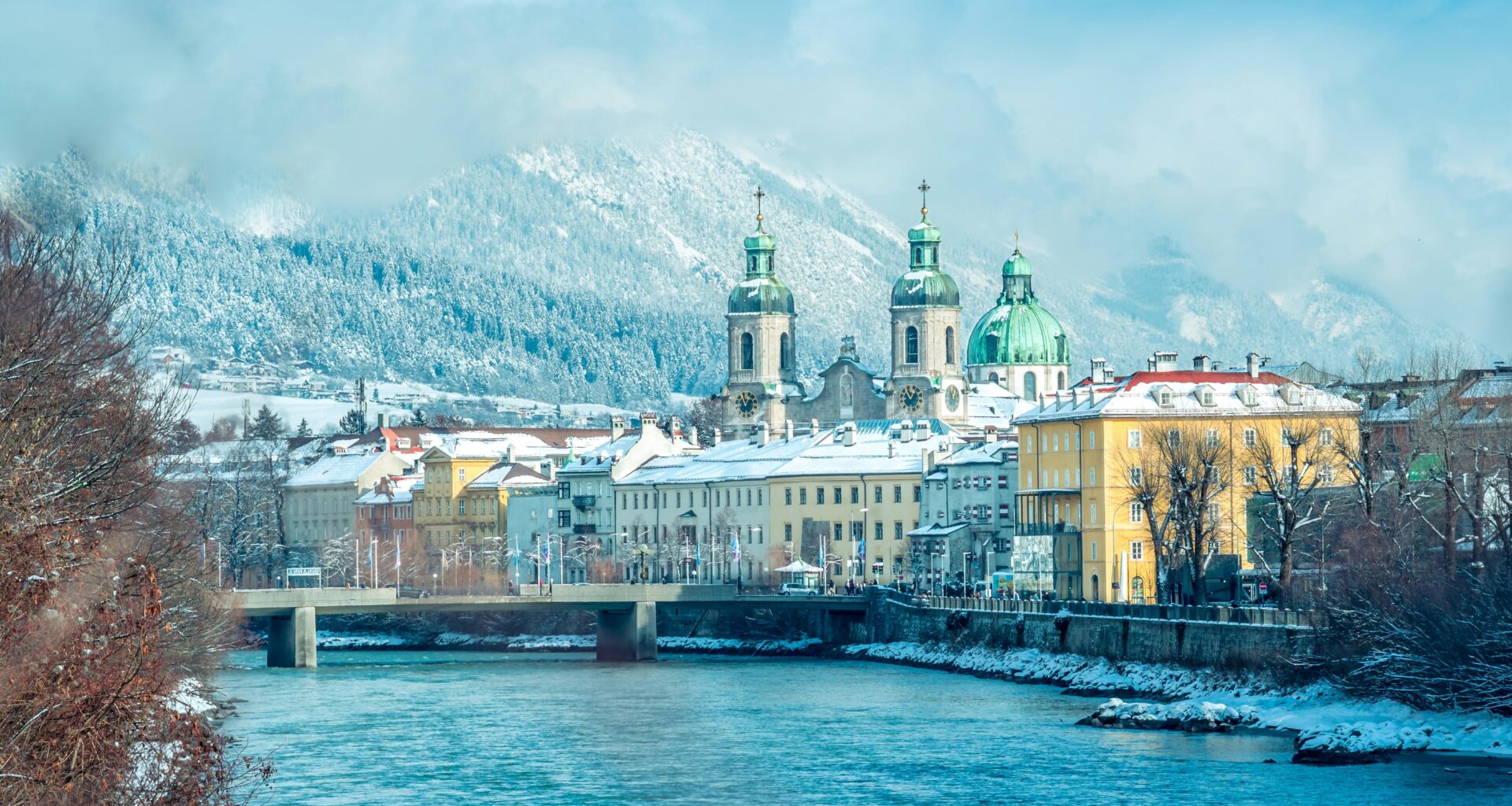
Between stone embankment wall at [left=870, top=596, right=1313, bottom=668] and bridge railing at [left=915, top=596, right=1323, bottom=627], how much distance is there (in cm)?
22

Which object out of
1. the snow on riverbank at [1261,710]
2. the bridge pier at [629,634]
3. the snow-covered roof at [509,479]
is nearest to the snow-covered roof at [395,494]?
the snow-covered roof at [509,479]

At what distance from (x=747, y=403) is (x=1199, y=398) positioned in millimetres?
88726

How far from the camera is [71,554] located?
3025 centimetres

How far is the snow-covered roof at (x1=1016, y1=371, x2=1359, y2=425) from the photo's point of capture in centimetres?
10775

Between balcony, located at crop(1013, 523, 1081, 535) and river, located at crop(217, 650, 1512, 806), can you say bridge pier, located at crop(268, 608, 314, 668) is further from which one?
balcony, located at crop(1013, 523, 1081, 535)

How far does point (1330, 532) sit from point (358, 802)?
48860mm

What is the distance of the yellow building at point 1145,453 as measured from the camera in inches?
4006

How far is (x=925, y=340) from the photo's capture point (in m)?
193

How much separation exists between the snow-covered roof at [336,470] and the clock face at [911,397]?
36.5 meters

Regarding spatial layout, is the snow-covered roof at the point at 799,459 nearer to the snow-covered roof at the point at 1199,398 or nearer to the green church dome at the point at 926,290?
the snow-covered roof at the point at 1199,398

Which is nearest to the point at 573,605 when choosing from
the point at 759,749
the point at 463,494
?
the point at 759,749

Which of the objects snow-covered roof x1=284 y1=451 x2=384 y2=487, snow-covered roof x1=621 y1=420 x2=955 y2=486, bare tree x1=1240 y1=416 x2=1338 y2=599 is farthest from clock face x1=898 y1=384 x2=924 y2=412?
bare tree x1=1240 y1=416 x2=1338 y2=599

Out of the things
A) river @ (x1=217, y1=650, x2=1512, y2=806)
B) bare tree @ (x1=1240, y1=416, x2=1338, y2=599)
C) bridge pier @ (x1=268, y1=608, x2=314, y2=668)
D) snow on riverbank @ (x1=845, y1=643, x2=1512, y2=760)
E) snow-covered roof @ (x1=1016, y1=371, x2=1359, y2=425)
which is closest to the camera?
river @ (x1=217, y1=650, x2=1512, y2=806)

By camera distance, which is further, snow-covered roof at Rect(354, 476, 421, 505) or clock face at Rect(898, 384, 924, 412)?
clock face at Rect(898, 384, 924, 412)
